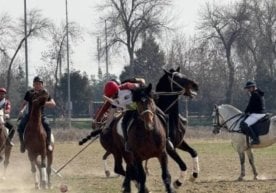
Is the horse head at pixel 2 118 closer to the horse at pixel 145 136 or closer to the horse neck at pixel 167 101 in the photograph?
the horse neck at pixel 167 101

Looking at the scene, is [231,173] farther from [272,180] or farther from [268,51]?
[268,51]

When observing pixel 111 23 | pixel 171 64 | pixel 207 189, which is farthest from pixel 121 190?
pixel 171 64

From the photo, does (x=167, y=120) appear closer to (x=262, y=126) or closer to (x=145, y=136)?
(x=145, y=136)

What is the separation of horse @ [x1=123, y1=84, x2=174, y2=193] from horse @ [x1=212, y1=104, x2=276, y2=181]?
6.83 meters

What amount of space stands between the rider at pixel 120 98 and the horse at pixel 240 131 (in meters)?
4.97

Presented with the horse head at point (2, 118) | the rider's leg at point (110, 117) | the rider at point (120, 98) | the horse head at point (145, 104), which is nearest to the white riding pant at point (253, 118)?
the rider at point (120, 98)

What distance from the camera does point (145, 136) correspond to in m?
16.0

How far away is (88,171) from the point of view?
2730cm

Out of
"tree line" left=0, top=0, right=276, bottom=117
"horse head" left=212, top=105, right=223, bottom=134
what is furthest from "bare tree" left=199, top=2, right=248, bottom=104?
"horse head" left=212, top=105, right=223, bottom=134

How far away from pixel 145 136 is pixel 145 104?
0.75 m

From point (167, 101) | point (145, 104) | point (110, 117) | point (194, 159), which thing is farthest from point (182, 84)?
point (145, 104)

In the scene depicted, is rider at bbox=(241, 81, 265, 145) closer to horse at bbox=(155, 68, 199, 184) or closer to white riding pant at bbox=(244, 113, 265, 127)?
white riding pant at bbox=(244, 113, 265, 127)

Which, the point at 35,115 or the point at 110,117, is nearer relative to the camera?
the point at 110,117

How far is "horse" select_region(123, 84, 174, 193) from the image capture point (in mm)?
15602
